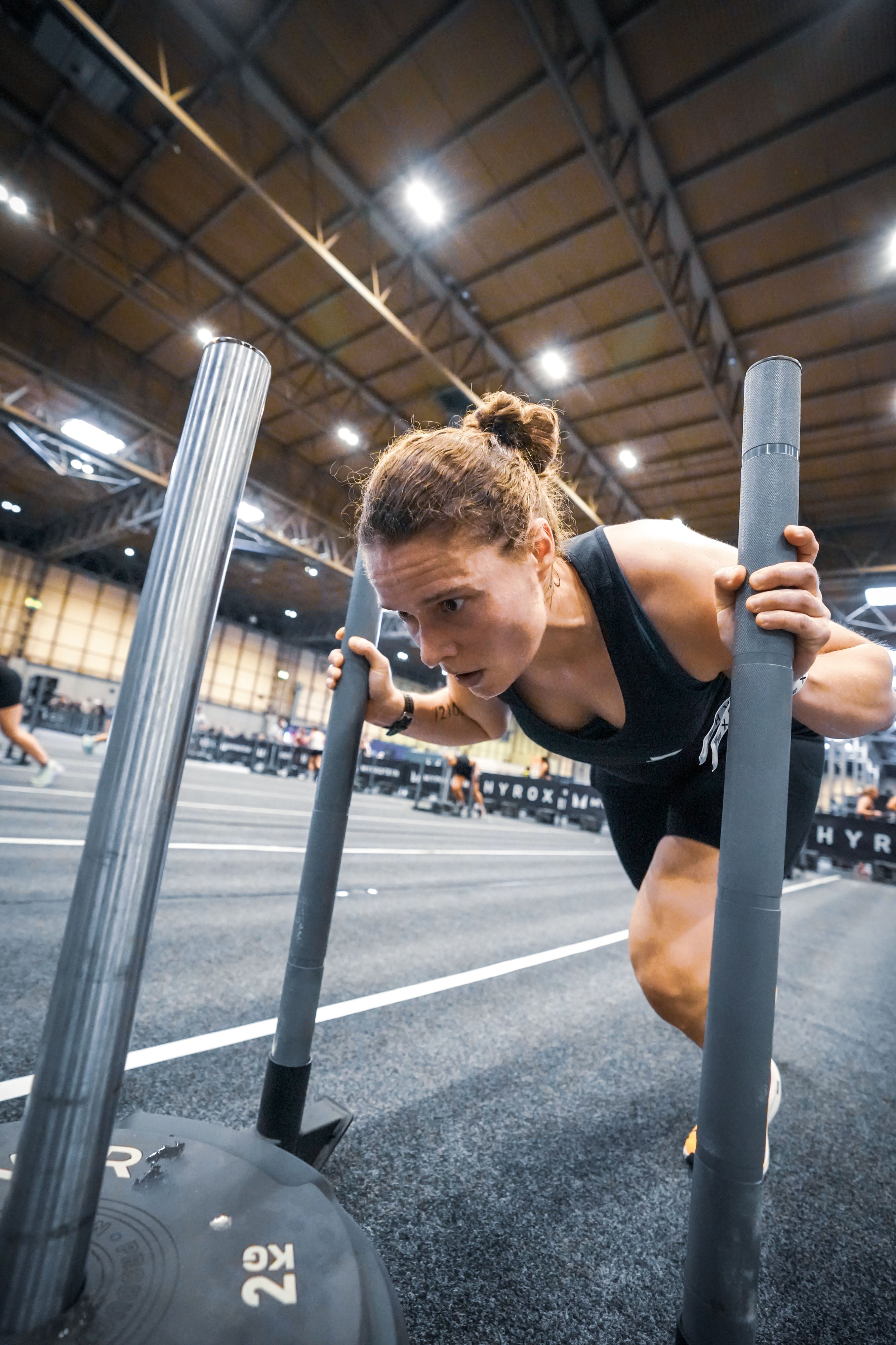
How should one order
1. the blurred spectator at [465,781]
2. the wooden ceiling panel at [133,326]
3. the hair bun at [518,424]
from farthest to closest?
the blurred spectator at [465,781]
the wooden ceiling panel at [133,326]
the hair bun at [518,424]

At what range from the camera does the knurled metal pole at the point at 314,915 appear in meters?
1.05

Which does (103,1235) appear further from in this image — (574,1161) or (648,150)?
(648,150)

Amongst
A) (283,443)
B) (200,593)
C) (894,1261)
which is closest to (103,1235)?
(200,593)

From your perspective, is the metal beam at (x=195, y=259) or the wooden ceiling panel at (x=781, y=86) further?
the metal beam at (x=195, y=259)

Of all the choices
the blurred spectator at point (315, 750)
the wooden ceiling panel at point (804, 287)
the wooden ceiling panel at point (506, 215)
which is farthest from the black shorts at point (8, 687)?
the wooden ceiling panel at point (804, 287)

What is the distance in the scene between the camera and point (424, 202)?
695 cm

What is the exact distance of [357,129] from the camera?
254 inches

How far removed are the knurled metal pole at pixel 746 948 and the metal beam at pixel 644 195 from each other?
257 inches

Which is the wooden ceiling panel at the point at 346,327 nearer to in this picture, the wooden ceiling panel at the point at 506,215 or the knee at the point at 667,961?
the wooden ceiling panel at the point at 506,215

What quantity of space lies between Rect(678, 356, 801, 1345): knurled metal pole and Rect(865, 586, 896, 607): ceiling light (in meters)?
12.0

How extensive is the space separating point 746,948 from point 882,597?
1235 cm

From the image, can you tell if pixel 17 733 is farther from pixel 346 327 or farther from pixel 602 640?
pixel 346 327

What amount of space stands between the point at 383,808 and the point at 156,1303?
10090 millimetres

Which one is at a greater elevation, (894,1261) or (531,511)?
(531,511)
